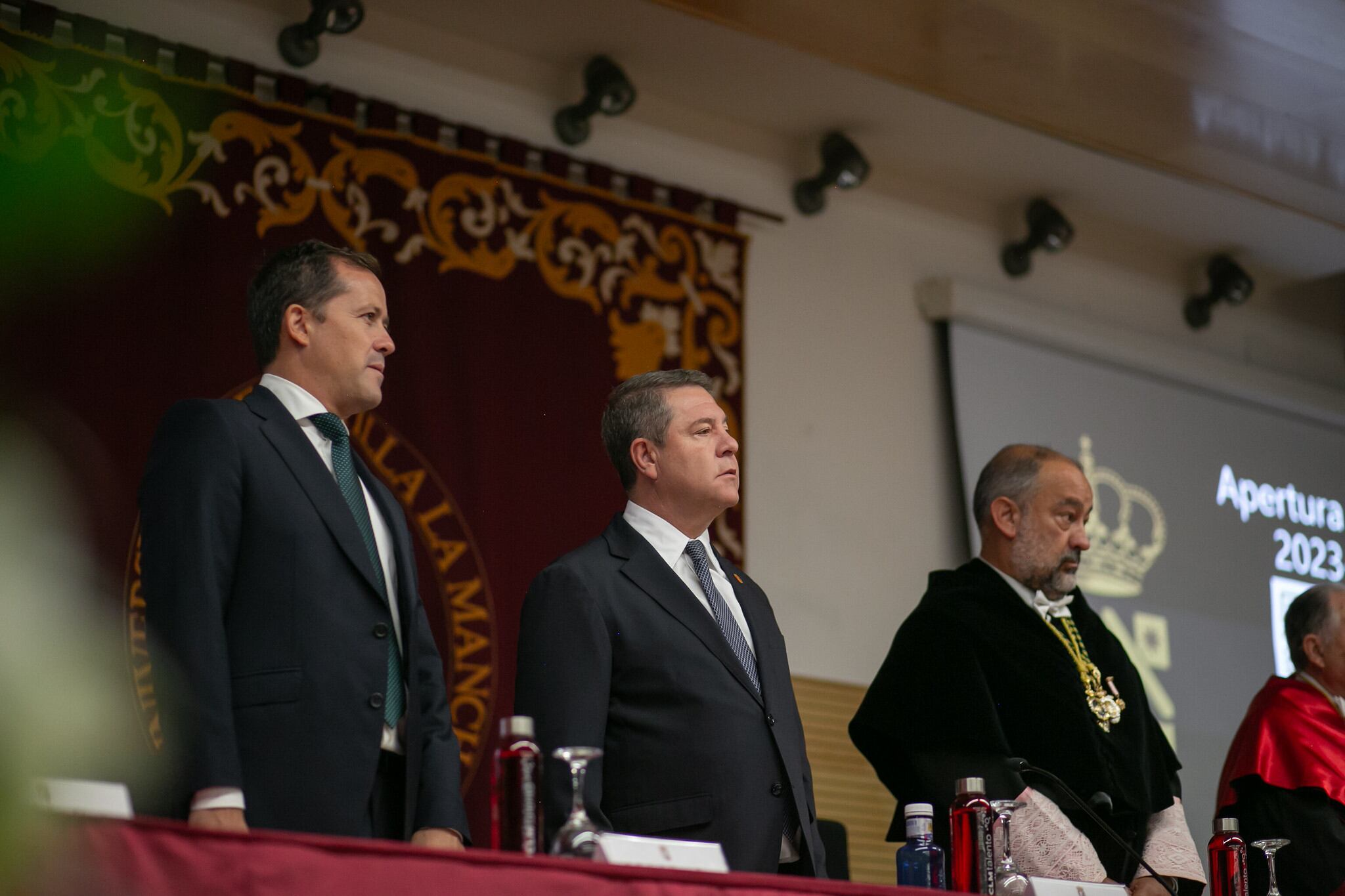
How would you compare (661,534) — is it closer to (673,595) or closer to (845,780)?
(673,595)

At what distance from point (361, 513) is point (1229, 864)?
1580mm

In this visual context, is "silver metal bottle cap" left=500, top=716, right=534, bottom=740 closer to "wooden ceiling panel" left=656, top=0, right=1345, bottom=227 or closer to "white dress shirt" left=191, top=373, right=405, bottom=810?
"white dress shirt" left=191, top=373, right=405, bottom=810

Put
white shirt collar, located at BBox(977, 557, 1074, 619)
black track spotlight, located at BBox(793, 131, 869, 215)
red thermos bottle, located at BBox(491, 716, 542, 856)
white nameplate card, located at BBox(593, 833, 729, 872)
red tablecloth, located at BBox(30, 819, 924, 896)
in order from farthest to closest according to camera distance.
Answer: black track spotlight, located at BBox(793, 131, 869, 215)
white shirt collar, located at BBox(977, 557, 1074, 619)
red thermos bottle, located at BBox(491, 716, 542, 856)
white nameplate card, located at BBox(593, 833, 729, 872)
red tablecloth, located at BBox(30, 819, 924, 896)

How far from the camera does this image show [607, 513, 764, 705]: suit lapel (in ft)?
9.12

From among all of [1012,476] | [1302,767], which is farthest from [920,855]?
[1302,767]

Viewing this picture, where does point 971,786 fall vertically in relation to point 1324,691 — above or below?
below

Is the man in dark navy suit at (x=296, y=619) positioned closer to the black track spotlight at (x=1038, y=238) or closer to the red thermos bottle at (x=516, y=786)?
the red thermos bottle at (x=516, y=786)

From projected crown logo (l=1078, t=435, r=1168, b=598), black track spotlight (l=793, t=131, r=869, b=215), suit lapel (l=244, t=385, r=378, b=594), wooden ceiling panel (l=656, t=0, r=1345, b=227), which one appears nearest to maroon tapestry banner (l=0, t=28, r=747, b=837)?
black track spotlight (l=793, t=131, r=869, b=215)

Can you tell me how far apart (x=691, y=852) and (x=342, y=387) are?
1.04m

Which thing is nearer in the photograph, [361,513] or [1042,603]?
[361,513]

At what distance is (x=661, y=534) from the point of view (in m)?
2.94

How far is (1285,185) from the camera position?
5.60m

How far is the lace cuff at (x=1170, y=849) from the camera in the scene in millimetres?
3332

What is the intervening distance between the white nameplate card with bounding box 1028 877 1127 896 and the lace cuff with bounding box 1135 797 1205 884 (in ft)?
2.65
